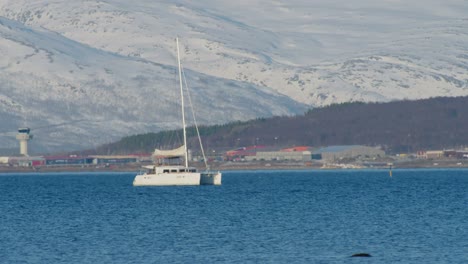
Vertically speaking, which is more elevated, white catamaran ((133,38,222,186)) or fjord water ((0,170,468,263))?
white catamaran ((133,38,222,186))

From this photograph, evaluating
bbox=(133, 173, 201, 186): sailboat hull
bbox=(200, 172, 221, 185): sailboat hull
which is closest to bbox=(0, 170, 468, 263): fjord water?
bbox=(133, 173, 201, 186): sailboat hull

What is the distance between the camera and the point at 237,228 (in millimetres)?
87062

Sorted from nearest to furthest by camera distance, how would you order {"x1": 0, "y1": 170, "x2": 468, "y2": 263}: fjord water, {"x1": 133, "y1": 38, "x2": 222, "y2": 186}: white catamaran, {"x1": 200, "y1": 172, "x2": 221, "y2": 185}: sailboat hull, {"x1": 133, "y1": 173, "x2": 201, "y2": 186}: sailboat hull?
{"x1": 0, "y1": 170, "x2": 468, "y2": 263}: fjord water, {"x1": 133, "y1": 173, "x2": 201, "y2": 186}: sailboat hull, {"x1": 133, "y1": 38, "x2": 222, "y2": 186}: white catamaran, {"x1": 200, "y1": 172, "x2": 221, "y2": 185}: sailboat hull

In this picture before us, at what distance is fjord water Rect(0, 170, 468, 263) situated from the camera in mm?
72312

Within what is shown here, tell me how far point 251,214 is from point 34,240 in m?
22.3

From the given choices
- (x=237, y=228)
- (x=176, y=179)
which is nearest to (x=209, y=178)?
(x=176, y=179)

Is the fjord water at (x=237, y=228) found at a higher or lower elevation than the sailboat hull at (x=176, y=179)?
lower

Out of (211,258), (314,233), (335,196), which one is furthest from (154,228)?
(335,196)

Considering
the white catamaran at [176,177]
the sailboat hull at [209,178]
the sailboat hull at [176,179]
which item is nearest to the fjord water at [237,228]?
the sailboat hull at [176,179]

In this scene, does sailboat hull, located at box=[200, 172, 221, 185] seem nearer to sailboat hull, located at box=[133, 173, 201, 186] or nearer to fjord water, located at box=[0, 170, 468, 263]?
sailboat hull, located at box=[133, 173, 201, 186]

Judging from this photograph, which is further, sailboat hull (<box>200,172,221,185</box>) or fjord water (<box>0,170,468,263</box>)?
sailboat hull (<box>200,172,221,185</box>)

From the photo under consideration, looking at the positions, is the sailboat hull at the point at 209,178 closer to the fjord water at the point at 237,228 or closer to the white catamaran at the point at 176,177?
the white catamaran at the point at 176,177

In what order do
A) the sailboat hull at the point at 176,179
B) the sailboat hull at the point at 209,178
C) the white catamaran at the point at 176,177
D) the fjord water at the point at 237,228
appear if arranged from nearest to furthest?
the fjord water at the point at 237,228 < the sailboat hull at the point at 176,179 < the white catamaran at the point at 176,177 < the sailboat hull at the point at 209,178

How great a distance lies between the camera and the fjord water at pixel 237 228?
72.3 meters
